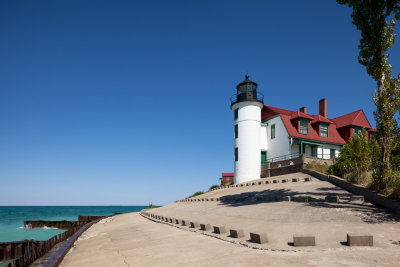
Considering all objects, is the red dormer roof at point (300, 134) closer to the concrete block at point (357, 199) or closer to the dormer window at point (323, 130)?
the dormer window at point (323, 130)

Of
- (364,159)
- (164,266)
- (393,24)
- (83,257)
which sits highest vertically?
(393,24)

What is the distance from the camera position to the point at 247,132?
3184 cm

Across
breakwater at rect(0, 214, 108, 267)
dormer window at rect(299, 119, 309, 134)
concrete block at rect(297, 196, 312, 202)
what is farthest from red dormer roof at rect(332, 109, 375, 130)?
breakwater at rect(0, 214, 108, 267)

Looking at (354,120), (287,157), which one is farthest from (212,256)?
(354,120)

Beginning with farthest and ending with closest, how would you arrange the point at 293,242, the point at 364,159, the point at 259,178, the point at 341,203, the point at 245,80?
the point at 245,80 → the point at 259,178 → the point at 364,159 → the point at 341,203 → the point at 293,242

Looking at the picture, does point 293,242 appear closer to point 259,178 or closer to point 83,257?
point 83,257

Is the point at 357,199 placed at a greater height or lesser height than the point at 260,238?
greater

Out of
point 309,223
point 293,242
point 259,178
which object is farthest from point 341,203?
point 259,178

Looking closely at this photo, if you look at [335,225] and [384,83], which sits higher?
[384,83]

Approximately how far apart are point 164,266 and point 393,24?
13.5m

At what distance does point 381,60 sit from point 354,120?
24.6m

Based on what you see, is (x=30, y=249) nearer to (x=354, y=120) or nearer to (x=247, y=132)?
(x=247, y=132)

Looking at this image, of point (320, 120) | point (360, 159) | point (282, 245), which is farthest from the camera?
point (320, 120)

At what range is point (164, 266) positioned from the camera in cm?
661
